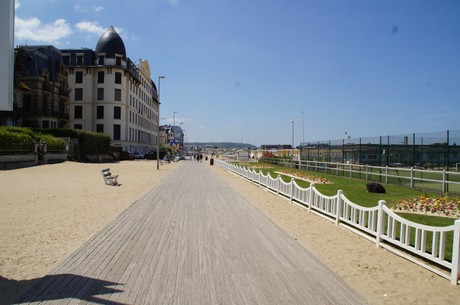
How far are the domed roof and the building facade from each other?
1432 cm

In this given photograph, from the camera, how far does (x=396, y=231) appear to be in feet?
26.1

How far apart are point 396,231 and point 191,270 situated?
5.03 meters

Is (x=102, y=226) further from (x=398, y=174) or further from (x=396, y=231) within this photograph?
(x=398, y=174)

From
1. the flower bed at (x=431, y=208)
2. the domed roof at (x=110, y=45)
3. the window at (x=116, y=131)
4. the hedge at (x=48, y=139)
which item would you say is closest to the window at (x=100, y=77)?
the domed roof at (x=110, y=45)

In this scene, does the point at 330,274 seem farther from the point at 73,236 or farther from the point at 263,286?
the point at 73,236

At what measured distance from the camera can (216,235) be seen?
772 centimetres

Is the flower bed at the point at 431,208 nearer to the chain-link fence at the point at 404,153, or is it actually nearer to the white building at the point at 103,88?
the chain-link fence at the point at 404,153

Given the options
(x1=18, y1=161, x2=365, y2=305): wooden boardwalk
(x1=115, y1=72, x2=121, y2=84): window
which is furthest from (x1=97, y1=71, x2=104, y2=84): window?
(x1=18, y1=161, x2=365, y2=305): wooden boardwalk

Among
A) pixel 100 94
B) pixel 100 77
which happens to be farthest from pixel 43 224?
pixel 100 77

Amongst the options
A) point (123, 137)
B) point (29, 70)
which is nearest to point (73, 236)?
point (29, 70)

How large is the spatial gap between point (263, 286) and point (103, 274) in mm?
2314

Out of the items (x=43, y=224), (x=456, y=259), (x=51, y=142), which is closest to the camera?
(x=456, y=259)

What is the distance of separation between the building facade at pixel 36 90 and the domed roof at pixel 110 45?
14.3m

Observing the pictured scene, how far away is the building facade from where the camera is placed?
146 ft
